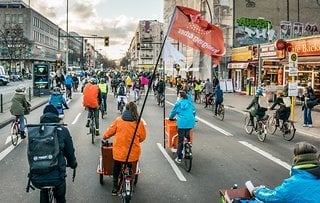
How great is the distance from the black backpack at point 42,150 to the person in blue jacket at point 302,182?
2483mm

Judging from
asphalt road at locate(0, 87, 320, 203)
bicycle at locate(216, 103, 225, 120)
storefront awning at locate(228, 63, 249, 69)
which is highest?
storefront awning at locate(228, 63, 249, 69)

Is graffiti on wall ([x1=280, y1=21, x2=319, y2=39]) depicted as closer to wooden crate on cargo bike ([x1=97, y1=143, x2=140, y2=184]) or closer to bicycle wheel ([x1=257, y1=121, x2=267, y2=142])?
bicycle wheel ([x1=257, y1=121, x2=267, y2=142])

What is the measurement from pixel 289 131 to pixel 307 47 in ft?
49.8

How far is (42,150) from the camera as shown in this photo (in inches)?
196

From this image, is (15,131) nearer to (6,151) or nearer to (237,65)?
(6,151)

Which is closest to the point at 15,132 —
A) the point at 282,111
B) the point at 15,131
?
the point at 15,131

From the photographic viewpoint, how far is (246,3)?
48.1 meters

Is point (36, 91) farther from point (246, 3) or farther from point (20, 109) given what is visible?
point (246, 3)

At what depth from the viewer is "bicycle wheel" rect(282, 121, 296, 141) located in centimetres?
1429

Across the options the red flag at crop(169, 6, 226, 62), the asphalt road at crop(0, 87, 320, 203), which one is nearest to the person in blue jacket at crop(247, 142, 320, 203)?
the asphalt road at crop(0, 87, 320, 203)

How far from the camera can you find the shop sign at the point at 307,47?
2656 cm

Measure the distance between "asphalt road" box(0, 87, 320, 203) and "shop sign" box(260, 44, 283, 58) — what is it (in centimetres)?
1785

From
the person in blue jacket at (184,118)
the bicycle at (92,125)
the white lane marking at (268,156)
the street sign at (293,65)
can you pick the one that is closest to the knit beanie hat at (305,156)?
the person in blue jacket at (184,118)

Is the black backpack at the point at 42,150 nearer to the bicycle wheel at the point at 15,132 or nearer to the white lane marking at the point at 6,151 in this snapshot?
the white lane marking at the point at 6,151
